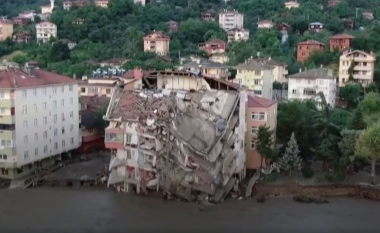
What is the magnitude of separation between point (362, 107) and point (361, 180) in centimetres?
648

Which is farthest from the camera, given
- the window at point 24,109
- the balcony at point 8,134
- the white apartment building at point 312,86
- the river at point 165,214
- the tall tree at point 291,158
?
the white apartment building at point 312,86

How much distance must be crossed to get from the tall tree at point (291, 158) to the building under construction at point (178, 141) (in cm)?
142

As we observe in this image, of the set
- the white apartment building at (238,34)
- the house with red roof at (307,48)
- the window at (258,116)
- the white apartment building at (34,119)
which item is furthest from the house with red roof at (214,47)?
the window at (258,116)

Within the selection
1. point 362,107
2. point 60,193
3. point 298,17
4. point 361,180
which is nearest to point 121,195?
point 60,193

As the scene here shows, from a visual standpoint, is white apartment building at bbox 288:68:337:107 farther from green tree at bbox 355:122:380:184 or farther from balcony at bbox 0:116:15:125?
balcony at bbox 0:116:15:125

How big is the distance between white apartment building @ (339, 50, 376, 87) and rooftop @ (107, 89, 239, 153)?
14.3m

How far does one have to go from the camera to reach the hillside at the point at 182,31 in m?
36.7

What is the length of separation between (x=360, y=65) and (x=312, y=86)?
4469mm

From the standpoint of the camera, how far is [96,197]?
16.5 metres

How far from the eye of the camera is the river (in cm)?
1397

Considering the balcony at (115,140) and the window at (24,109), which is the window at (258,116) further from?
the window at (24,109)

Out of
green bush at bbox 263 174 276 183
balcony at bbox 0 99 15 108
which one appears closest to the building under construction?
green bush at bbox 263 174 276 183

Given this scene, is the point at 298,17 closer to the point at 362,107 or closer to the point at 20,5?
the point at 362,107

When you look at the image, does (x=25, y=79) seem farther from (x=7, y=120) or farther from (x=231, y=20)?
(x=231, y=20)
